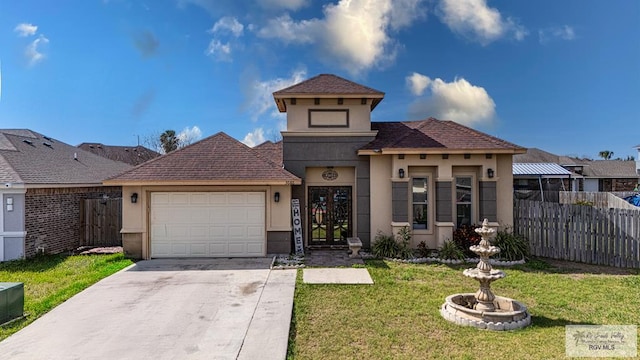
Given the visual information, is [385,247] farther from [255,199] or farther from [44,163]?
[44,163]

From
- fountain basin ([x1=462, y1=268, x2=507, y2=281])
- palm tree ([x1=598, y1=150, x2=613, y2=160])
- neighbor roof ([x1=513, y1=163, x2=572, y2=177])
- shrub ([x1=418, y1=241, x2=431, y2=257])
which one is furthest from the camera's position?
palm tree ([x1=598, y1=150, x2=613, y2=160])

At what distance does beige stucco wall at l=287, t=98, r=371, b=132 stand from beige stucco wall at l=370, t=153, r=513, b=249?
1.30 meters

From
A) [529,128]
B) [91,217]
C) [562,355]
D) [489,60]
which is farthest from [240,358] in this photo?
[529,128]

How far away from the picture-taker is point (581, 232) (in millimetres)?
9977

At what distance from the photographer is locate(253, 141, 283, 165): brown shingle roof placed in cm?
1274

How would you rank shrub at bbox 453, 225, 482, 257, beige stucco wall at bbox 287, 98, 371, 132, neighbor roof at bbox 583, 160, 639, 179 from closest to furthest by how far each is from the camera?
1. shrub at bbox 453, 225, 482, 257
2. beige stucco wall at bbox 287, 98, 371, 132
3. neighbor roof at bbox 583, 160, 639, 179

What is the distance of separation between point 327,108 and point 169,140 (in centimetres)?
2930

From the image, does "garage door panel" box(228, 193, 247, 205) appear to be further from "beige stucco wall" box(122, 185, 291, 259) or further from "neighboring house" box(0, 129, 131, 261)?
"neighboring house" box(0, 129, 131, 261)

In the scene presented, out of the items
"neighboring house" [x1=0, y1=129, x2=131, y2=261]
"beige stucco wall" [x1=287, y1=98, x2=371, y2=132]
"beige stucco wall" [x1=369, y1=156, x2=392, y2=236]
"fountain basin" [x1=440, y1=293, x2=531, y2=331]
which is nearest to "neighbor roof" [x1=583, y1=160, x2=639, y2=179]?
"beige stucco wall" [x1=369, y1=156, x2=392, y2=236]

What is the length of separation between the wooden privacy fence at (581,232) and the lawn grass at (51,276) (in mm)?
12109

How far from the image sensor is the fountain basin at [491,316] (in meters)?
5.41

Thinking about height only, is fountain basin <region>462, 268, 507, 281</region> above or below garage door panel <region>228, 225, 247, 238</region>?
below

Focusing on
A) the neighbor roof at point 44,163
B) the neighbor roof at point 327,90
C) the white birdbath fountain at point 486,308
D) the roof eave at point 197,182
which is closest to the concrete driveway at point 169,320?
the roof eave at point 197,182

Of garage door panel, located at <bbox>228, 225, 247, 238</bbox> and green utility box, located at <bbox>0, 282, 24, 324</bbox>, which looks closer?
green utility box, located at <bbox>0, 282, 24, 324</bbox>
